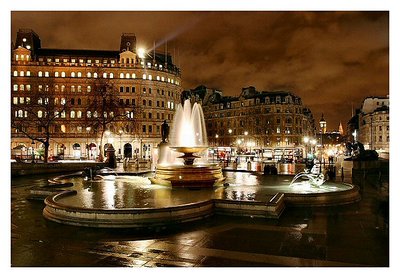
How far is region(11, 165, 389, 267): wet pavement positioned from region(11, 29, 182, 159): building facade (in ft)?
229

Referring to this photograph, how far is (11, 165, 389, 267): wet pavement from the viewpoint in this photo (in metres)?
8.05

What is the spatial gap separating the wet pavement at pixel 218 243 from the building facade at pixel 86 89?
69.7m

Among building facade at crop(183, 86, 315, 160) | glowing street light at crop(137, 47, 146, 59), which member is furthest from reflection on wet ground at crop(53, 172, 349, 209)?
building facade at crop(183, 86, 315, 160)

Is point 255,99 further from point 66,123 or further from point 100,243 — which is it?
point 100,243

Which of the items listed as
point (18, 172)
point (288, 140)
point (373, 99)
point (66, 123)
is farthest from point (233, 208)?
point (373, 99)

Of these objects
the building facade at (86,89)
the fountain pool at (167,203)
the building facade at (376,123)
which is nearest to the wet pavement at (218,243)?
the fountain pool at (167,203)

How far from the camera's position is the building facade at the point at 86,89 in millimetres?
Result: 82250

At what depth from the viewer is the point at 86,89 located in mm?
85312

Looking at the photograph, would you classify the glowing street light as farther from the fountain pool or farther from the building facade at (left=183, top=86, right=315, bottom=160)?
the fountain pool

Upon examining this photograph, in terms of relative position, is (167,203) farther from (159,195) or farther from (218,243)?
(218,243)

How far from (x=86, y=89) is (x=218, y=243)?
268 ft

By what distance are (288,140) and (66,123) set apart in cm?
6005
